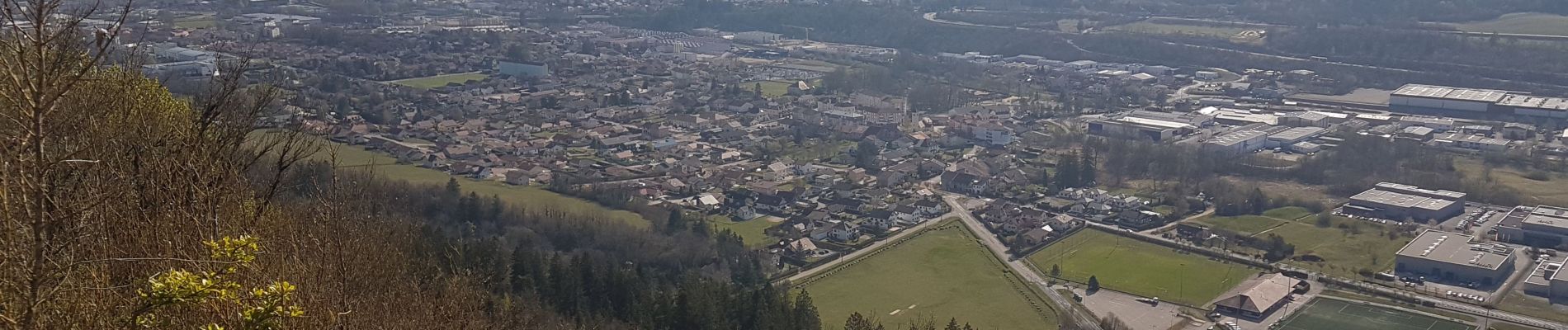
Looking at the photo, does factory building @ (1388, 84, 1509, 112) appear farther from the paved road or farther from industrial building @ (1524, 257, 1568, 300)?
the paved road

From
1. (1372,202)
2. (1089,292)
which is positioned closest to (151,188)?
(1089,292)

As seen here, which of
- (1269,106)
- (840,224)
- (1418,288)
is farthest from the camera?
(1269,106)

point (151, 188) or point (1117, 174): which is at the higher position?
point (151, 188)

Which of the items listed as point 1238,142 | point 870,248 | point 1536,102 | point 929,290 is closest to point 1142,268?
point 929,290

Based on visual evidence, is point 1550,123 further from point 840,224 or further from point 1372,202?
point 840,224

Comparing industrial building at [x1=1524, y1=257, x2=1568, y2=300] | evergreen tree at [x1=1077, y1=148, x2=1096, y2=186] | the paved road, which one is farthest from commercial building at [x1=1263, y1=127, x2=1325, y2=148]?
industrial building at [x1=1524, y1=257, x2=1568, y2=300]

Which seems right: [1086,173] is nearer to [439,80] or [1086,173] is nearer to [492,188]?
[492,188]
